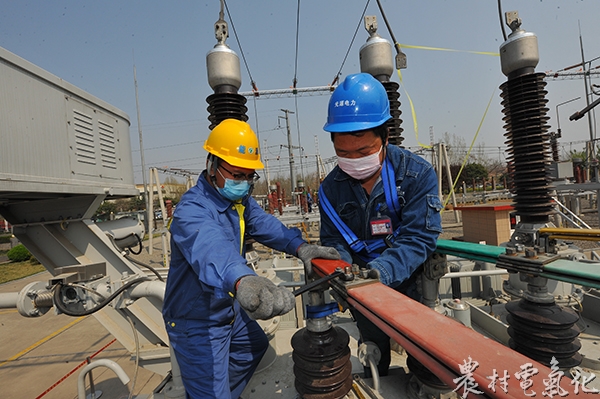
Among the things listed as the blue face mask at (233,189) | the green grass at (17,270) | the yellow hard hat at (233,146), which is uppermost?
the yellow hard hat at (233,146)

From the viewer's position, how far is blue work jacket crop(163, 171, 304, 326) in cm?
147

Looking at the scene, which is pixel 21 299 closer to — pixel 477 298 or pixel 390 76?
pixel 390 76

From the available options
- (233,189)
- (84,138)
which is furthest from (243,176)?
(84,138)

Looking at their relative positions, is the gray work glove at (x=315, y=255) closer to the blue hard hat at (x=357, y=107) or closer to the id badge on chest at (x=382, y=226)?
the id badge on chest at (x=382, y=226)

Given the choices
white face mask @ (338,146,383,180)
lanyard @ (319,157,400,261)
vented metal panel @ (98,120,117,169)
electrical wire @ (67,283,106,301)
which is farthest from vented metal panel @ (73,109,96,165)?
white face mask @ (338,146,383,180)

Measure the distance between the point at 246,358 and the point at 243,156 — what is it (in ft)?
4.47

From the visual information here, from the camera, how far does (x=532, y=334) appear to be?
1.77 m

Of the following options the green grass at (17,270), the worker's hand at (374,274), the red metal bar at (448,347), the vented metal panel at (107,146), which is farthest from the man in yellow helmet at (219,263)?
the green grass at (17,270)

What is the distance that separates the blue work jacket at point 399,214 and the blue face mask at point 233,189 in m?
0.53

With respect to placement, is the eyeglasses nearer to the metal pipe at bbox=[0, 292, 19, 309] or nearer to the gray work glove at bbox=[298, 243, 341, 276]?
the gray work glove at bbox=[298, 243, 341, 276]

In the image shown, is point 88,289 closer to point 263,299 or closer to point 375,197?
point 263,299

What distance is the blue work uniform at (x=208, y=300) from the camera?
5.14 ft

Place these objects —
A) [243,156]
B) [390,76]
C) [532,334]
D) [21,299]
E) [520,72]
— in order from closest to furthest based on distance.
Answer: [532,334] < [21,299] < [243,156] < [520,72] < [390,76]

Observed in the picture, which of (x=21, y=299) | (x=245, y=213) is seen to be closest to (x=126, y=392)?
(x=21, y=299)
